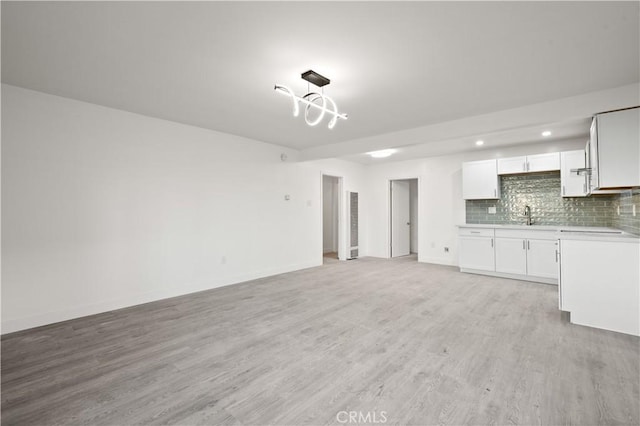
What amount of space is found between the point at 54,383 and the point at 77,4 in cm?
262

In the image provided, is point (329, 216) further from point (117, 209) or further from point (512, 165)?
point (117, 209)

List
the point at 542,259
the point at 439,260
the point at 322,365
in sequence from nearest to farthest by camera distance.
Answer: the point at 322,365 < the point at 542,259 < the point at 439,260

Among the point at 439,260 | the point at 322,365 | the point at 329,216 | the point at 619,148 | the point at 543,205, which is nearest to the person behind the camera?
the point at 322,365

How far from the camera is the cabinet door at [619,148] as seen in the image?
2.90 meters

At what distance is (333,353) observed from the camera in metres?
2.46

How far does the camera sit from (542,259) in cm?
478

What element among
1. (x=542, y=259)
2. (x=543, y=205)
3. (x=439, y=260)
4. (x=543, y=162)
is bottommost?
(x=439, y=260)

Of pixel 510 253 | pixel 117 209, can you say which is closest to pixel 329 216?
pixel 510 253

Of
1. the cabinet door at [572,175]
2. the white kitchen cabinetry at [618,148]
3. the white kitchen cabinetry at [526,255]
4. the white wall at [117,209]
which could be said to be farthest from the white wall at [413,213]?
the white kitchen cabinetry at [618,148]

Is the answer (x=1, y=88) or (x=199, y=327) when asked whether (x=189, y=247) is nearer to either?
(x=199, y=327)

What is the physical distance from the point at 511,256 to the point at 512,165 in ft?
5.63

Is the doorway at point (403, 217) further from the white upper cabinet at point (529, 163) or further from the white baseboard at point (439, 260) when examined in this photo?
the white upper cabinet at point (529, 163)

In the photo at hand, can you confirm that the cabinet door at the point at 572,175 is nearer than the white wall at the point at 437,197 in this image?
Yes

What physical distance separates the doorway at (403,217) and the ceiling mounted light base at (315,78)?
515 cm
